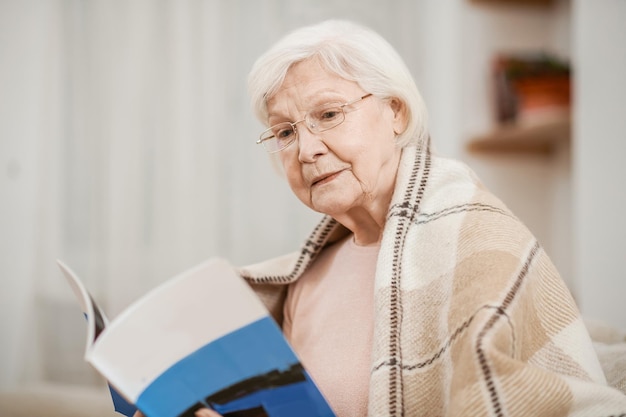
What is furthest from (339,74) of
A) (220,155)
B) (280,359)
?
(220,155)

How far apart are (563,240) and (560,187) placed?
0.21 m

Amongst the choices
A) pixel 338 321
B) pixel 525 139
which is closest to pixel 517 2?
pixel 525 139

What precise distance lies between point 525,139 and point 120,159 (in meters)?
1.51

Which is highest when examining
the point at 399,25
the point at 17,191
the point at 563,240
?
the point at 399,25

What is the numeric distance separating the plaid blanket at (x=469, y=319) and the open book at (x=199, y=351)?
177 millimetres

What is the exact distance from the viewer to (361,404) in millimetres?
1034

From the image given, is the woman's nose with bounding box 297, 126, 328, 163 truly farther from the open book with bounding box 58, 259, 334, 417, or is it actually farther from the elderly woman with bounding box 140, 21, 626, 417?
the open book with bounding box 58, 259, 334, 417

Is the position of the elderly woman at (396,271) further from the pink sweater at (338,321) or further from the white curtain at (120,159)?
the white curtain at (120,159)

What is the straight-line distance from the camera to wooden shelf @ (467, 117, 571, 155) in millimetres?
2227

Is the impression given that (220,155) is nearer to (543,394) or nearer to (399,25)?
(399,25)

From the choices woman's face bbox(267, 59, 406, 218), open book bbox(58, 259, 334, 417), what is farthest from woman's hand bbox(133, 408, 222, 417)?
woman's face bbox(267, 59, 406, 218)

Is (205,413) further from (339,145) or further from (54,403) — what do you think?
(54,403)

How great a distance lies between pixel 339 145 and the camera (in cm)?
111

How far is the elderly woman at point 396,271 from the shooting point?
0.80m
